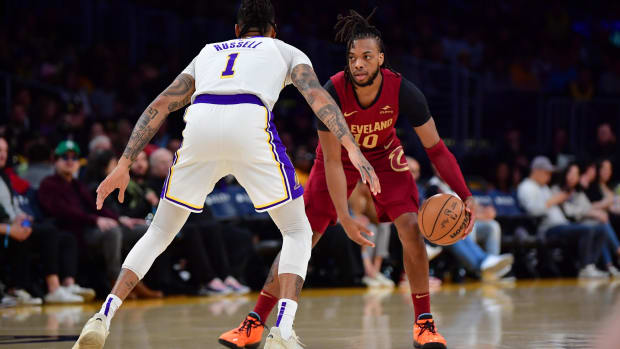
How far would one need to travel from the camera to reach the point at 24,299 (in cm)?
776

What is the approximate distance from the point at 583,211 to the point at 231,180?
5019mm

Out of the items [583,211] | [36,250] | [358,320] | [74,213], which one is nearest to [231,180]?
[74,213]

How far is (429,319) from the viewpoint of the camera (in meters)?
5.04

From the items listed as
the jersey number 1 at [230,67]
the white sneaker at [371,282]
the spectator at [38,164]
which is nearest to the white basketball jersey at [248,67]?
the jersey number 1 at [230,67]

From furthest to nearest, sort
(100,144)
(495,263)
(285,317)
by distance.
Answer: (495,263) < (100,144) < (285,317)

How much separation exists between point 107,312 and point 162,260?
4355 millimetres

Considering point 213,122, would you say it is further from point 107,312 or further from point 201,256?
point 201,256

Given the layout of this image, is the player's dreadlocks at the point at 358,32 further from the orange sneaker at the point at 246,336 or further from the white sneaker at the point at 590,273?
the white sneaker at the point at 590,273

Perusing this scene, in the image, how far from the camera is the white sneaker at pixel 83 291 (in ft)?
25.9

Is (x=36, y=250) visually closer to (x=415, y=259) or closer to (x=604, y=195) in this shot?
(x=415, y=259)

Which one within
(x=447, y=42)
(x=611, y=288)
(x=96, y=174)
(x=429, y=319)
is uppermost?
(x=447, y=42)

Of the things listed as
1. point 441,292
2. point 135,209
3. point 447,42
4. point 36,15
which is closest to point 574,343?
point 441,292

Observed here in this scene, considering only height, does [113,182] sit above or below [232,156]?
below

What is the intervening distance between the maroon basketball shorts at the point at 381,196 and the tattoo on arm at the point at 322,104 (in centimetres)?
95
